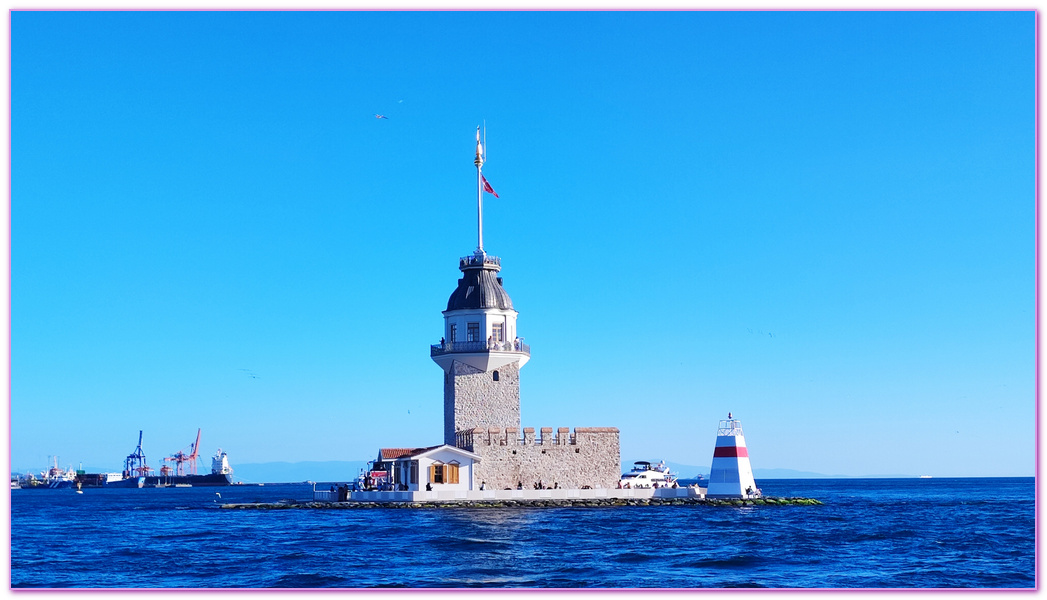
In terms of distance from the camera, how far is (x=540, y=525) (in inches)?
1615

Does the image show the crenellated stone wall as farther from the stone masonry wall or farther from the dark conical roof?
the dark conical roof

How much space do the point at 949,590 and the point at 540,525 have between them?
17584 millimetres

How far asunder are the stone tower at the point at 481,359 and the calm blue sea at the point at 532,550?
7.15 meters

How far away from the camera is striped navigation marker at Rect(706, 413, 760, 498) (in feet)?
173

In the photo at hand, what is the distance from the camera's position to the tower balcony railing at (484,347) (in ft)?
179

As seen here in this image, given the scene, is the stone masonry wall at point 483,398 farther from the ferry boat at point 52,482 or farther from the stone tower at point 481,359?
the ferry boat at point 52,482

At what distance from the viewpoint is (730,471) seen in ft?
175

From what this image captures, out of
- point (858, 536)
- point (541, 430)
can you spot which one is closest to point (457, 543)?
point (858, 536)

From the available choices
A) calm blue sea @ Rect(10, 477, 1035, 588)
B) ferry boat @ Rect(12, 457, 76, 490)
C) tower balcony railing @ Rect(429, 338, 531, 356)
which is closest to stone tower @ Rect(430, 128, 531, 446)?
tower balcony railing @ Rect(429, 338, 531, 356)

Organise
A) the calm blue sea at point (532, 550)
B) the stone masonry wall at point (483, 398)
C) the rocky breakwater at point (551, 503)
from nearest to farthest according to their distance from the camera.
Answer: the calm blue sea at point (532, 550), the rocky breakwater at point (551, 503), the stone masonry wall at point (483, 398)

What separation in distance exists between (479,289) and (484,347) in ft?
9.73

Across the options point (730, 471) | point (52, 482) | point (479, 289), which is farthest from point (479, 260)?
point (52, 482)

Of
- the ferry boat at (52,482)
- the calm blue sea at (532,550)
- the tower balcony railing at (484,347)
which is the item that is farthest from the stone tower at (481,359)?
the ferry boat at (52,482)

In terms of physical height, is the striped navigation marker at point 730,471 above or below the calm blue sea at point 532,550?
above
